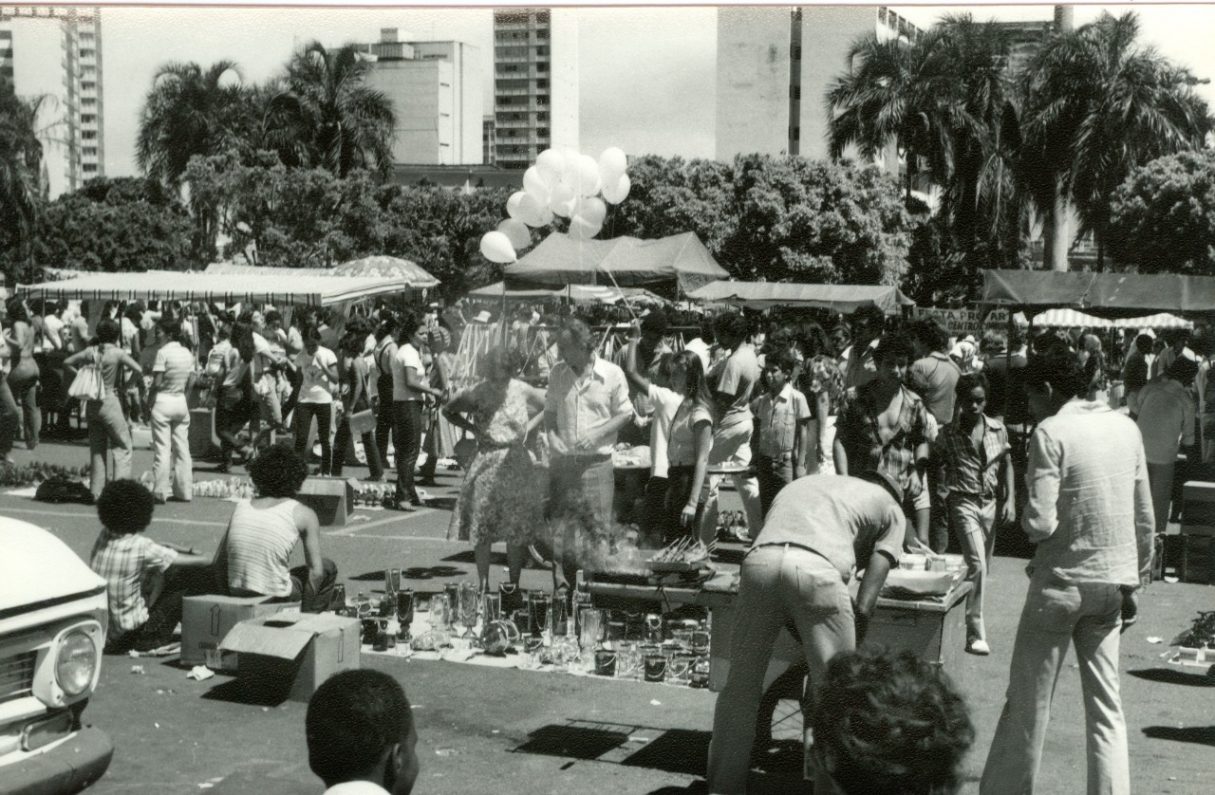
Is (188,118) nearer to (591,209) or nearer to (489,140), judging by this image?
(489,140)

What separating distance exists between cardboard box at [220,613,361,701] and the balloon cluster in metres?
4.67

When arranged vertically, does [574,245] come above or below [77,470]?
above

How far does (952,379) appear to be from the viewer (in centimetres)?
1027

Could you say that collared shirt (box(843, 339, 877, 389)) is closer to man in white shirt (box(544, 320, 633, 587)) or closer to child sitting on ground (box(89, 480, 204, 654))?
man in white shirt (box(544, 320, 633, 587))

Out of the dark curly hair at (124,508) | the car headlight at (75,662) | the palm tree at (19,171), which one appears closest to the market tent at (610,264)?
the palm tree at (19,171)

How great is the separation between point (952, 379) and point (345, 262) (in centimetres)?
652

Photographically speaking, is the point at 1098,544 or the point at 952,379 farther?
the point at 952,379

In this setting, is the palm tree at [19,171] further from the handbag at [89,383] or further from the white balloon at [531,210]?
the white balloon at [531,210]

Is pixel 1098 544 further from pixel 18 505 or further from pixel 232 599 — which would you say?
pixel 18 505

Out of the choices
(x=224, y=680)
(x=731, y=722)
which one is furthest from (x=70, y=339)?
(x=731, y=722)

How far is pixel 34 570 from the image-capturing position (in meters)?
3.89

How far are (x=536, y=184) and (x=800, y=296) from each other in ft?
36.4

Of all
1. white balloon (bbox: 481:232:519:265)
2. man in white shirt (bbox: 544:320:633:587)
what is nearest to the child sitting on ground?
man in white shirt (bbox: 544:320:633:587)

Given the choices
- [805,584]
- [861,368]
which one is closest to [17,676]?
[805,584]
